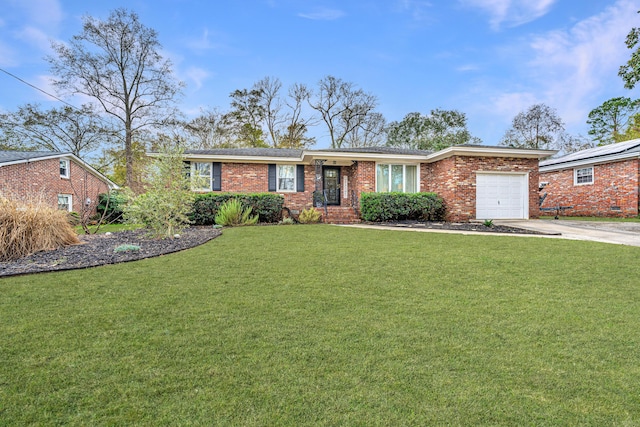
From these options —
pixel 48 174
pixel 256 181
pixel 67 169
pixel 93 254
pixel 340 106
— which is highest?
pixel 340 106

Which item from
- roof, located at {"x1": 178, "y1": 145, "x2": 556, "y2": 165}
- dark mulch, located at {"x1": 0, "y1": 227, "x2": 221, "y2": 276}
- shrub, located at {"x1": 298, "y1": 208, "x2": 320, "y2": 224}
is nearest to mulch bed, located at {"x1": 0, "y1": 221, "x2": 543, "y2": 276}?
dark mulch, located at {"x1": 0, "y1": 227, "x2": 221, "y2": 276}

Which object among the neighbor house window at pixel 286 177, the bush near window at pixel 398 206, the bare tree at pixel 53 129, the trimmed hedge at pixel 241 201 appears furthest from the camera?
the bare tree at pixel 53 129

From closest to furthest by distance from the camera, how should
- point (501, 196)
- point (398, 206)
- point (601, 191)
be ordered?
point (398, 206) < point (501, 196) < point (601, 191)

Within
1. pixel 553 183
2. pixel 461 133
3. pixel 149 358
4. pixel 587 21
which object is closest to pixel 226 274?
pixel 149 358

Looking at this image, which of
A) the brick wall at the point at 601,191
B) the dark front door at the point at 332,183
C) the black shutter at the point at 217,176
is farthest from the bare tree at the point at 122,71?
the brick wall at the point at 601,191

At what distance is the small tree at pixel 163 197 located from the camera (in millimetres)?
7543

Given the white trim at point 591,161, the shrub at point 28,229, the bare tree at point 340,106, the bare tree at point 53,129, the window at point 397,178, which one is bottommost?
the shrub at point 28,229

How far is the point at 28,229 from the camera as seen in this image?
5996 mm

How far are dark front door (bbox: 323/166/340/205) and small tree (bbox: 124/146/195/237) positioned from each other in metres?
8.55

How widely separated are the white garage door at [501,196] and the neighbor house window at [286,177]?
25.8 feet

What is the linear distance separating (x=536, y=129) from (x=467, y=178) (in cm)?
2405

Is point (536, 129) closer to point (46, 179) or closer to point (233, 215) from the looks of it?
point (233, 215)

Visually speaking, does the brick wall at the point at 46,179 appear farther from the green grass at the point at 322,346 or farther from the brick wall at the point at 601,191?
the brick wall at the point at 601,191

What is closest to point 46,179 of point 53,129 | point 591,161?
point 53,129
